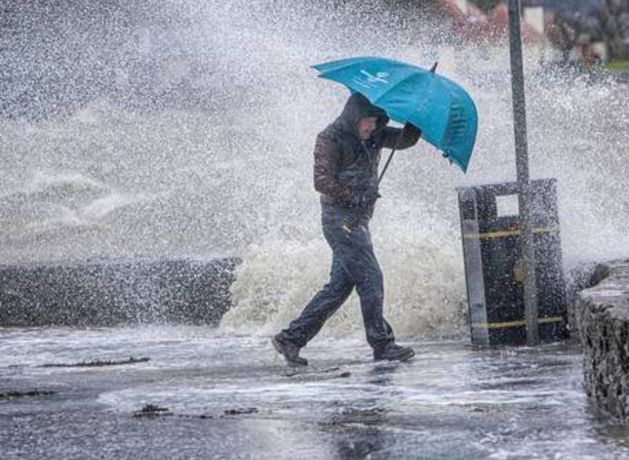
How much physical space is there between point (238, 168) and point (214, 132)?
3298mm

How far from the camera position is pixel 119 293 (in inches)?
564

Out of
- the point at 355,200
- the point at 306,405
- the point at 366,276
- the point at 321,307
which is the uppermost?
the point at 355,200

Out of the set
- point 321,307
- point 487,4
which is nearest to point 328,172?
point 321,307

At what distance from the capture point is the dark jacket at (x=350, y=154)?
10016 mm

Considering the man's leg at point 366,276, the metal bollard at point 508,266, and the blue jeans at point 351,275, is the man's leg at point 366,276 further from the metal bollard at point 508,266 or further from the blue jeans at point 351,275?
the metal bollard at point 508,266

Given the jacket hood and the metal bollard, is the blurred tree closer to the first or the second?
the metal bollard

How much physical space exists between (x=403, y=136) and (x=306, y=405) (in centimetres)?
245

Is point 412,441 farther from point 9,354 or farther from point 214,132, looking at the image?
point 214,132

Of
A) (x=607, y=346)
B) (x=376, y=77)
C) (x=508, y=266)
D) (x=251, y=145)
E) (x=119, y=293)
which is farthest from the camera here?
(x=251, y=145)

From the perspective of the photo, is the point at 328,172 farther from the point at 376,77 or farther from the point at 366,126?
the point at 376,77

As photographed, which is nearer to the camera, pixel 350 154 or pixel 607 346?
pixel 607 346

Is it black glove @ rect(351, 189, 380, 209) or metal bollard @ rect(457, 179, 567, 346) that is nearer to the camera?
black glove @ rect(351, 189, 380, 209)

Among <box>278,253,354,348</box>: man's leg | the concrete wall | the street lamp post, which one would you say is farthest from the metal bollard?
the concrete wall

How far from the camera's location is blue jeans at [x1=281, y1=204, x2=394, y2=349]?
1015 cm
